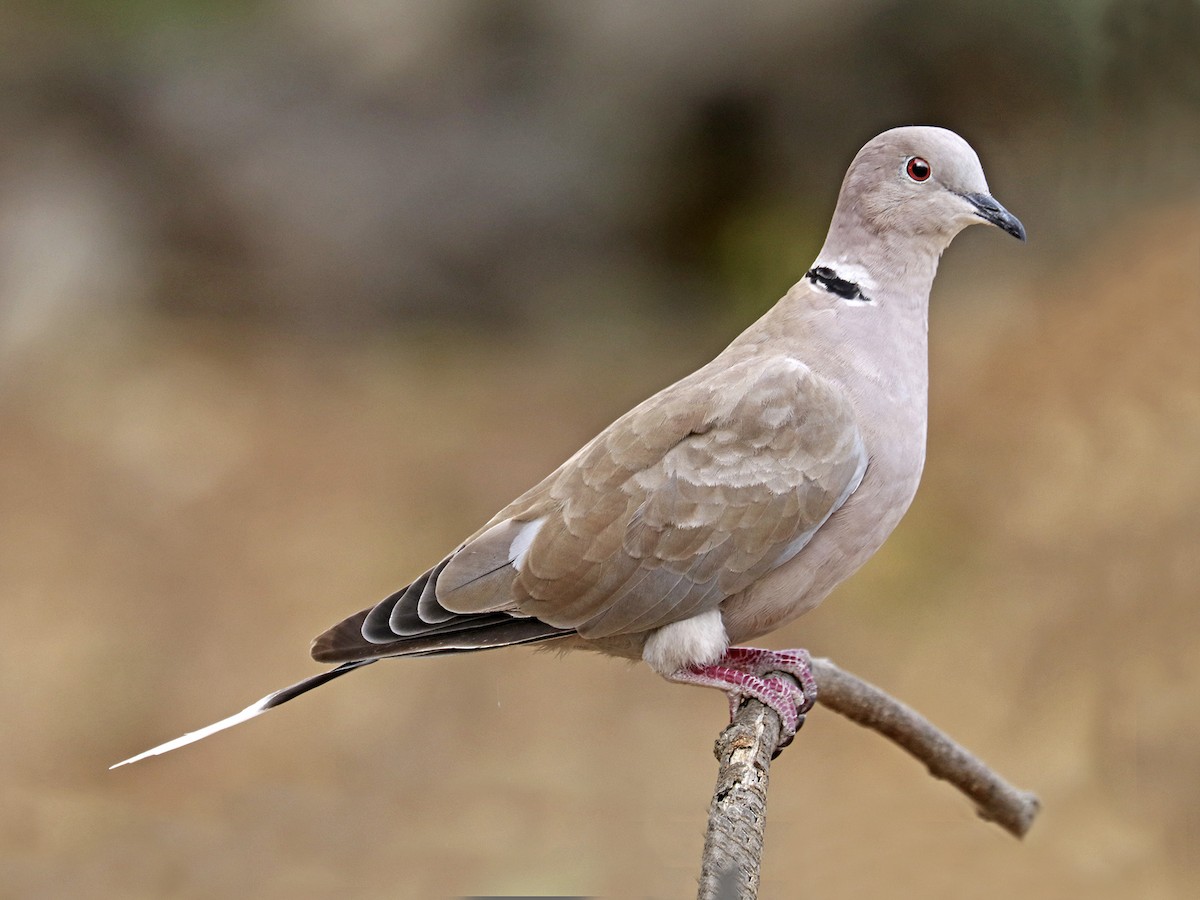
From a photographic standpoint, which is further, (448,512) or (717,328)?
(717,328)

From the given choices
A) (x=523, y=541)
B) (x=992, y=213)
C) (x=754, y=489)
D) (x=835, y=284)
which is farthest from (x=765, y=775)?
(x=992, y=213)

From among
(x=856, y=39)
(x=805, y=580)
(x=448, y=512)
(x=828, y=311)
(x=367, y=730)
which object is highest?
(x=856, y=39)

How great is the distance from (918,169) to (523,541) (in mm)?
957

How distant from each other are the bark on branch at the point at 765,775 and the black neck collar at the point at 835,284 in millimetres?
709

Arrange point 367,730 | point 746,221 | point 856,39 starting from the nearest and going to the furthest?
1. point 367,730
2. point 856,39
3. point 746,221

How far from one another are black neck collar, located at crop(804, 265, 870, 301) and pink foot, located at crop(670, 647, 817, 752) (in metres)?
0.69

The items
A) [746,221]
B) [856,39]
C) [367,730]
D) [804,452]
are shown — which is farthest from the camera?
[746,221]

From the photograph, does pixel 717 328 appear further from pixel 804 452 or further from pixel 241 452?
pixel 804 452

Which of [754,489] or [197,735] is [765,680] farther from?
[197,735]

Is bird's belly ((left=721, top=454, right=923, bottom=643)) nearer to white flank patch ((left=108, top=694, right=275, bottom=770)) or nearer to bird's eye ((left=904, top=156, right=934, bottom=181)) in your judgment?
bird's eye ((left=904, top=156, right=934, bottom=181))

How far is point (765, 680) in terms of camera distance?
2.29 meters

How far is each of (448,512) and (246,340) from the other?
177cm

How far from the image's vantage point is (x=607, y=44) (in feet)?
20.5

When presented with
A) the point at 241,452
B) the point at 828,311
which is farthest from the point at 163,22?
the point at 828,311
